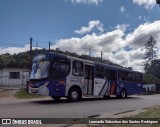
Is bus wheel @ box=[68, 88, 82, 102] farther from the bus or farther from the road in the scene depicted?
the road

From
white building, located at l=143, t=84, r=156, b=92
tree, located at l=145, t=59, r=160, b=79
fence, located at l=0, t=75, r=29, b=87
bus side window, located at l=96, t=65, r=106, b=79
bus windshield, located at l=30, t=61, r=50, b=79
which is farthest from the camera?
tree, located at l=145, t=59, r=160, b=79

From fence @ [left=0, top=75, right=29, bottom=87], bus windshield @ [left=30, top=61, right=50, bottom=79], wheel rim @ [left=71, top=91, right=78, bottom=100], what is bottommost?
wheel rim @ [left=71, top=91, right=78, bottom=100]

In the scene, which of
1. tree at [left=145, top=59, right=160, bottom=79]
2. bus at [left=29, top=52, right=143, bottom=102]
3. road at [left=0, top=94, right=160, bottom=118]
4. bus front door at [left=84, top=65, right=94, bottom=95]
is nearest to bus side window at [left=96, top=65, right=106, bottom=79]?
bus at [left=29, top=52, right=143, bottom=102]

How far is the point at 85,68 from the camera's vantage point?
20.5m

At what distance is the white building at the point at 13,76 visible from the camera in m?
47.9

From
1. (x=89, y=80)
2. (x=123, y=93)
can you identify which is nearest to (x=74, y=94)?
(x=89, y=80)

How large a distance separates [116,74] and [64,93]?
7.43 metres

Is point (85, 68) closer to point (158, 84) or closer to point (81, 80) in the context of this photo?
point (81, 80)

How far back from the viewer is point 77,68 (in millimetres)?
19594

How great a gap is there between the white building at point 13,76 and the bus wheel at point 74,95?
28.9m

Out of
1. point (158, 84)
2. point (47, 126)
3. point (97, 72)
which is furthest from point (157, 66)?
point (47, 126)

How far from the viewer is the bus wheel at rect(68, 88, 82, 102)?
1905cm

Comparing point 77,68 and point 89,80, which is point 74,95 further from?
point 89,80

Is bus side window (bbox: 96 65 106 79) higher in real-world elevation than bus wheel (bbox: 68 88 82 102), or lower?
higher
